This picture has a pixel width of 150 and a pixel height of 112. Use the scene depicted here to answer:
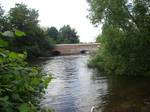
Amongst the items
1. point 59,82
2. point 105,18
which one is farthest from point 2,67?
point 105,18

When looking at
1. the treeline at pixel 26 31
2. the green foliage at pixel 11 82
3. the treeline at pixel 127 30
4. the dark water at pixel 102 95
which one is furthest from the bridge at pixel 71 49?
the green foliage at pixel 11 82

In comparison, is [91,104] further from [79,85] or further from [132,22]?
[132,22]

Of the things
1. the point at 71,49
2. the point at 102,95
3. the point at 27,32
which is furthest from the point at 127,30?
the point at 71,49

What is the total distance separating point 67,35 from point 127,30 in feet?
226

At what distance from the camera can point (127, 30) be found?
81.2 feet

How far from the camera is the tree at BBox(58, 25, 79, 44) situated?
91438 millimetres

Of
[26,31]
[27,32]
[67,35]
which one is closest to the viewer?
[27,32]

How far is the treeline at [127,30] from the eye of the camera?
24.0m

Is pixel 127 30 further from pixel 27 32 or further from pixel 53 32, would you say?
pixel 53 32

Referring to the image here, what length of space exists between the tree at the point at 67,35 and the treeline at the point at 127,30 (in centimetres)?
6570

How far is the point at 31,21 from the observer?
217 feet

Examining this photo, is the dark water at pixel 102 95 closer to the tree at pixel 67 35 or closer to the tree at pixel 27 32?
the tree at pixel 27 32

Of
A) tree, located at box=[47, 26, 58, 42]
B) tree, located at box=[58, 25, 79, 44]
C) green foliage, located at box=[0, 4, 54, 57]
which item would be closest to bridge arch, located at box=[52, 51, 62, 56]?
green foliage, located at box=[0, 4, 54, 57]

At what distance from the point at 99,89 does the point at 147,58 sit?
7.66 metres
